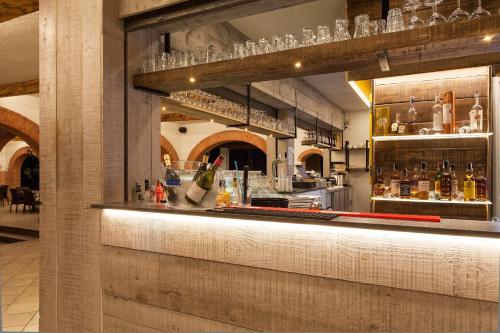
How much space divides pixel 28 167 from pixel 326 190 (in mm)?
16213

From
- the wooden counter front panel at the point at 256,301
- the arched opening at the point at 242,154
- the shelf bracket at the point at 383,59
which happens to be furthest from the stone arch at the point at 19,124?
the shelf bracket at the point at 383,59

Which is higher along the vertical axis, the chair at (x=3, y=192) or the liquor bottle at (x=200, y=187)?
the liquor bottle at (x=200, y=187)

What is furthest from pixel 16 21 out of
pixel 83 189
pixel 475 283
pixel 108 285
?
pixel 475 283

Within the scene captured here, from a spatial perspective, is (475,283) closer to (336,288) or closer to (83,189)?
(336,288)

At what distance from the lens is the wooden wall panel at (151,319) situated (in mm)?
2020

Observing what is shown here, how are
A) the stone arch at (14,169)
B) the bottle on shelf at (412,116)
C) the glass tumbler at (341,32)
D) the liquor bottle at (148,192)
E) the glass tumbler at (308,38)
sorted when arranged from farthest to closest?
the stone arch at (14,169) → the bottle on shelf at (412,116) → the liquor bottle at (148,192) → the glass tumbler at (308,38) → the glass tumbler at (341,32)

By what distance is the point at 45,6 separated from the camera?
8.91ft

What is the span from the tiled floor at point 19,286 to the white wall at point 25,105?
4.11 m

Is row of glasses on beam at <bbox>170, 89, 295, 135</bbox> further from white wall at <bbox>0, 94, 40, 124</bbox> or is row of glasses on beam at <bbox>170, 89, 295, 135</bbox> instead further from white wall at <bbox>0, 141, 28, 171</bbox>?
white wall at <bbox>0, 141, 28, 171</bbox>

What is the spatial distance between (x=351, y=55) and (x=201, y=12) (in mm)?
1103

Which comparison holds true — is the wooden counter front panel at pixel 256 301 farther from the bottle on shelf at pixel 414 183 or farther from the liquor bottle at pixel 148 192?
the bottle on shelf at pixel 414 183

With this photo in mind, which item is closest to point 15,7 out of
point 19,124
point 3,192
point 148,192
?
point 148,192

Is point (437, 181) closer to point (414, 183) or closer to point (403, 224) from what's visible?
point (414, 183)

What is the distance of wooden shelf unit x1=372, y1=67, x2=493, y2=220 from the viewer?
11.3ft
